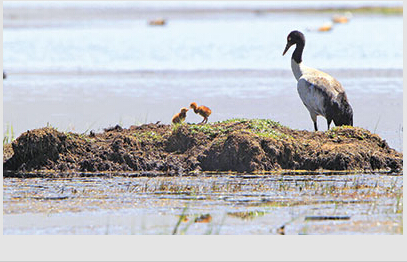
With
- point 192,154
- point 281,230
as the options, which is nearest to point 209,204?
point 281,230

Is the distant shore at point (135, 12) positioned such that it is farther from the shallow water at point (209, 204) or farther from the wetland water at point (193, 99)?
the shallow water at point (209, 204)

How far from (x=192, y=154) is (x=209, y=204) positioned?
2.56 metres

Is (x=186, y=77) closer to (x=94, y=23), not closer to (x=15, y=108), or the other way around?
(x=15, y=108)

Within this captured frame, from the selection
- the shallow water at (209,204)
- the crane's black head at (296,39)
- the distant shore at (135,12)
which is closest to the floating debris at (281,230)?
the shallow water at (209,204)

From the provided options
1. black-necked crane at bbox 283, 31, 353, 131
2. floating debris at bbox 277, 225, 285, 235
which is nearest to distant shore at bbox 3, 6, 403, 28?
black-necked crane at bbox 283, 31, 353, 131

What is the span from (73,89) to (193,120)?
6.90 m

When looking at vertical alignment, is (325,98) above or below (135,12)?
above

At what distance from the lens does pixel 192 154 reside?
12.6m

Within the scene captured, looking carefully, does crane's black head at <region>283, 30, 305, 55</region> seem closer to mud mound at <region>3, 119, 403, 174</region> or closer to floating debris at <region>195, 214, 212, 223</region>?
mud mound at <region>3, 119, 403, 174</region>

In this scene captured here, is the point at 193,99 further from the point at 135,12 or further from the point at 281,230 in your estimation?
the point at 135,12

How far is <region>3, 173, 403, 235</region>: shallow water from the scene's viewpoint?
9094mm

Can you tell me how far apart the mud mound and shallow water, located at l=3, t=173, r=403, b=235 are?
1.20 feet

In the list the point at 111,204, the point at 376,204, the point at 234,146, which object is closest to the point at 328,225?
the point at 376,204

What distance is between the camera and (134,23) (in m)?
48.8
